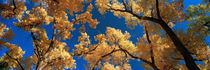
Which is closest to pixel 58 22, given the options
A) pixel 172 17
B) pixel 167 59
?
pixel 172 17

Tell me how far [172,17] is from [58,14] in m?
6.10

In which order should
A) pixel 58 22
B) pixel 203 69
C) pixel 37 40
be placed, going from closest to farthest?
pixel 203 69 → pixel 37 40 → pixel 58 22

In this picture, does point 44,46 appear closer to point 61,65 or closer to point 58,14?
point 61,65

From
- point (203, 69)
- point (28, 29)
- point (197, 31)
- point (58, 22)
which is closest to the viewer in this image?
point (197, 31)

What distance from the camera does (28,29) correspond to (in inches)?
228

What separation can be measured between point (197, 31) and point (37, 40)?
880 cm

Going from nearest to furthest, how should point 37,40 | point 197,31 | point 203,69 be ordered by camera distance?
point 197,31, point 203,69, point 37,40

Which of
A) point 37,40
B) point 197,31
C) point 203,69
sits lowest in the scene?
point 203,69

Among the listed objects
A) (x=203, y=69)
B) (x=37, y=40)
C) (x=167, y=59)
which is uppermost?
(x=37, y=40)

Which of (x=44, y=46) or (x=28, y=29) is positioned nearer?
(x=28, y=29)

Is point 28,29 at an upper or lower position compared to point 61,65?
upper

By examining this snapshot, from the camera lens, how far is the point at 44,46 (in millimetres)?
6332

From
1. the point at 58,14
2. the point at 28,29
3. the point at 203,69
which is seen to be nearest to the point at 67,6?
the point at 58,14

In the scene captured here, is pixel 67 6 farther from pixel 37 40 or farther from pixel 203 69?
pixel 203 69
